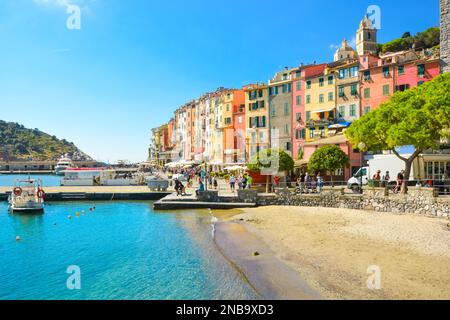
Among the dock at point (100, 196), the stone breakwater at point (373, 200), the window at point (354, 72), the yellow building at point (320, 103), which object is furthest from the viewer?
the yellow building at point (320, 103)

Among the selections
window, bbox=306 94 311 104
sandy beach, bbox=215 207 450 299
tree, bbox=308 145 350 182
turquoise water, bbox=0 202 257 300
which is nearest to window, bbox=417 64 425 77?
window, bbox=306 94 311 104

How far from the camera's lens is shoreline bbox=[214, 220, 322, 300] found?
1273cm

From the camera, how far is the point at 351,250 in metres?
17.4


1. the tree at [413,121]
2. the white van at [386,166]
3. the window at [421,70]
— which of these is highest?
the window at [421,70]

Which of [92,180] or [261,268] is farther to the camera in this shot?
[92,180]

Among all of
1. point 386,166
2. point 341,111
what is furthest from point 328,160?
point 341,111

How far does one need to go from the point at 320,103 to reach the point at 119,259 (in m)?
44.5

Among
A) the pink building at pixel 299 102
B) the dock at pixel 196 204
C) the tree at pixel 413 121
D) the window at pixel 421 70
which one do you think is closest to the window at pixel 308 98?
the pink building at pixel 299 102

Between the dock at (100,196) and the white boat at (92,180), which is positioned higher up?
the white boat at (92,180)

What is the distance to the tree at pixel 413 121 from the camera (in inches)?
1024

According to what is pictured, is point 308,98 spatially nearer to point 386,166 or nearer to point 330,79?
point 330,79

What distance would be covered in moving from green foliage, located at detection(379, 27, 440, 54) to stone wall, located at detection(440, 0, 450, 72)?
54125mm

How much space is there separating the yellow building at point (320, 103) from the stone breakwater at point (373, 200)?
23.8m

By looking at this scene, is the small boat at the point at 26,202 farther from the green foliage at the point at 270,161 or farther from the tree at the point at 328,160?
the tree at the point at 328,160
